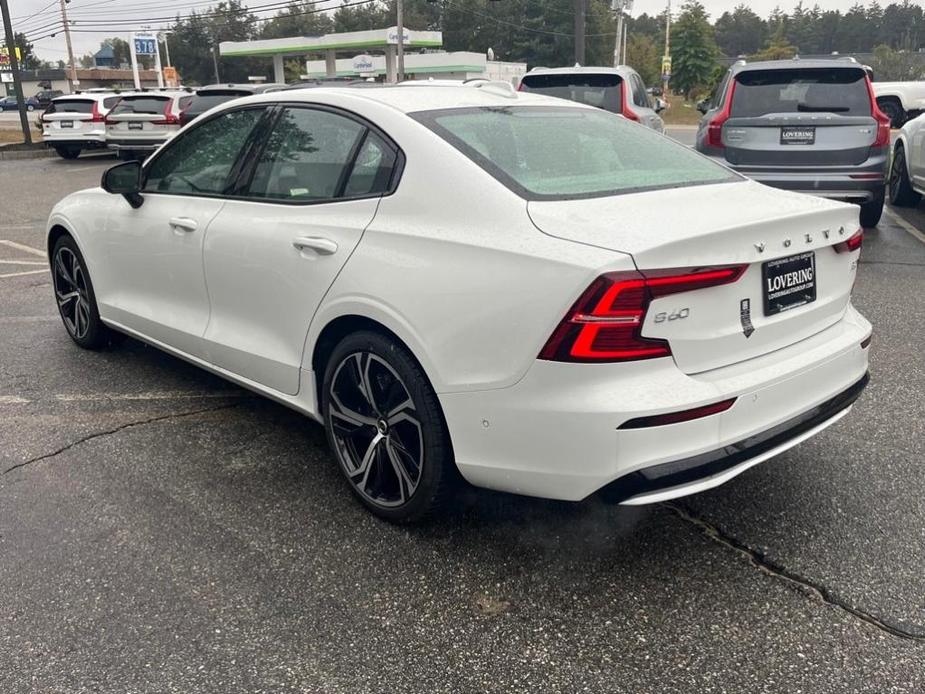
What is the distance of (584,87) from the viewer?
10859 mm

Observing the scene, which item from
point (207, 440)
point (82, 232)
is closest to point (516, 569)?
point (207, 440)

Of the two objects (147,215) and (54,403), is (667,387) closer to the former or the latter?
(147,215)

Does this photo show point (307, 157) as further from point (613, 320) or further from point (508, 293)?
point (613, 320)

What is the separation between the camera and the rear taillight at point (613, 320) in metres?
2.48

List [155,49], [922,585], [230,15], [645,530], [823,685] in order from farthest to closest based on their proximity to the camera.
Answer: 1. [230,15]
2. [155,49]
3. [645,530]
4. [922,585]
5. [823,685]

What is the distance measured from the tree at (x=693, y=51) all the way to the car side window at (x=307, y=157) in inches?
2689

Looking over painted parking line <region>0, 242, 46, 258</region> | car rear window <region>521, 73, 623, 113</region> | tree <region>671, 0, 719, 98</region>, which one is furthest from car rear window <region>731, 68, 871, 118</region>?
tree <region>671, 0, 719, 98</region>

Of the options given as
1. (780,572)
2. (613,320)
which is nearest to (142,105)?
(613,320)

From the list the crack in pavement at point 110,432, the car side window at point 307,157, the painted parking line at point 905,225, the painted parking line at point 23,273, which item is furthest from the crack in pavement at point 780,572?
the painted parking line at point 905,225

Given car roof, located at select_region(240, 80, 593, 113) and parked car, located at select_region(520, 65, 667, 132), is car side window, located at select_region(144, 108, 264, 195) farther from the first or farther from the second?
parked car, located at select_region(520, 65, 667, 132)

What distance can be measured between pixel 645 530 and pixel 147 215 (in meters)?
2.89

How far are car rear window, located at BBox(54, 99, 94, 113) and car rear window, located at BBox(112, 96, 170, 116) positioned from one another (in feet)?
6.51

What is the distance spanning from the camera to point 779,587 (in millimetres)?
2838

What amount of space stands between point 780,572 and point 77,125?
2125 cm
